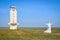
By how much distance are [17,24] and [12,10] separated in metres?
5.04

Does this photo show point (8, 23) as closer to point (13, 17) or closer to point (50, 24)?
point (13, 17)

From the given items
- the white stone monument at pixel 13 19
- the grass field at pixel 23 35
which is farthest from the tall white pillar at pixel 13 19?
the grass field at pixel 23 35

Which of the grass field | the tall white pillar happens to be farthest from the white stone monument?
the grass field

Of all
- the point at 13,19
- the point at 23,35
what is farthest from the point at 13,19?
the point at 23,35

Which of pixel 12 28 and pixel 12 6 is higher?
pixel 12 6

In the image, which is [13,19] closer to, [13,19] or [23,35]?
[13,19]

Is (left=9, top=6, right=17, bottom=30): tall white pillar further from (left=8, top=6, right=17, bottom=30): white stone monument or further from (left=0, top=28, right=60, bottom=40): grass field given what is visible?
(left=0, top=28, right=60, bottom=40): grass field

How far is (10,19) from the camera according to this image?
6969 cm

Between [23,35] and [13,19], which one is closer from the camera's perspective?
[23,35]

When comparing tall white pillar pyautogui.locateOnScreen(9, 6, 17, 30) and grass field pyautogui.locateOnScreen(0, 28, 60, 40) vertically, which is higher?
tall white pillar pyautogui.locateOnScreen(9, 6, 17, 30)

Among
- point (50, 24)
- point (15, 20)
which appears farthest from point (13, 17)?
point (50, 24)

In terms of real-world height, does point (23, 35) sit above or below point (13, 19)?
below

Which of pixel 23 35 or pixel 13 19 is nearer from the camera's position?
pixel 23 35

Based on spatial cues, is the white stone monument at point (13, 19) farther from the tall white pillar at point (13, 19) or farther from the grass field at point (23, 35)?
the grass field at point (23, 35)
